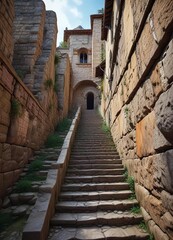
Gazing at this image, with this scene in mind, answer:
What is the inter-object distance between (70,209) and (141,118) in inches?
97.0

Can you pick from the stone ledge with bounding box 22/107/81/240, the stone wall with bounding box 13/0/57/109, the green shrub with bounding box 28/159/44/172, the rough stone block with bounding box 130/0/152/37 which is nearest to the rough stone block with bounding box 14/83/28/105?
the green shrub with bounding box 28/159/44/172

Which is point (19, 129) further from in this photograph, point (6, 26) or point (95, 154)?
point (95, 154)

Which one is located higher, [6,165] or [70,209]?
[6,165]

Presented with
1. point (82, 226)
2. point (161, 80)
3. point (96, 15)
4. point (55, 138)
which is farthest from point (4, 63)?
point (96, 15)

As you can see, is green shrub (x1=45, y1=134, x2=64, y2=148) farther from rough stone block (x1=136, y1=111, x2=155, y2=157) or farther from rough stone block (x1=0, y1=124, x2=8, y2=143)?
rough stone block (x1=136, y1=111, x2=155, y2=157)

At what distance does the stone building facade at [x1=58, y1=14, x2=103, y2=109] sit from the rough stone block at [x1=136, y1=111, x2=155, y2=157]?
15.6m

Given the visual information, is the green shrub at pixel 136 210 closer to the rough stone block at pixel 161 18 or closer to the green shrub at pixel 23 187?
the green shrub at pixel 23 187

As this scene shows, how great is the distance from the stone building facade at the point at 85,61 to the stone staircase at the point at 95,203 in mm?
13234

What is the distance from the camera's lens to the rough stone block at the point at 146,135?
2918 mm

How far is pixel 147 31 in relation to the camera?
284 centimetres

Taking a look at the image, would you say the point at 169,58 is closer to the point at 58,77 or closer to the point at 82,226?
the point at 82,226

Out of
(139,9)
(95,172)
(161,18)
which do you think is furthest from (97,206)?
(139,9)

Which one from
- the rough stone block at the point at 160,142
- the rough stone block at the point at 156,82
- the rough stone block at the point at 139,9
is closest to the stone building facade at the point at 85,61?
the rough stone block at the point at 139,9

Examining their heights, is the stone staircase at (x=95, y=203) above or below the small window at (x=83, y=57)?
below
